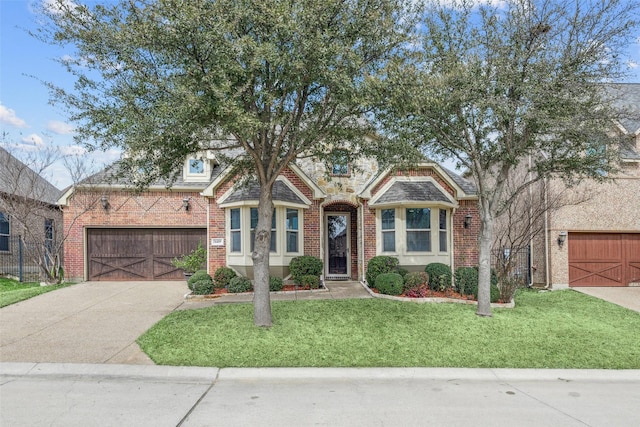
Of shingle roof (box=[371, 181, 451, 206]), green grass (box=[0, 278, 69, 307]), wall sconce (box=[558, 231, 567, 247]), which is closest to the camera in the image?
green grass (box=[0, 278, 69, 307])

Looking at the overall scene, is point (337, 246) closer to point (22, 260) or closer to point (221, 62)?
point (221, 62)

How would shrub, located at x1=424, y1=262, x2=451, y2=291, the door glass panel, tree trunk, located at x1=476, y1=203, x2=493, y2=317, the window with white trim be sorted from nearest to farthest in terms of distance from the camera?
tree trunk, located at x1=476, y1=203, x2=493, y2=317 → shrub, located at x1=424, y1=262, x2=451, y2=291 → the window with white trim → the door glass panel

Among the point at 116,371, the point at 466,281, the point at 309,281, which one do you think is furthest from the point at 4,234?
the point at 466,281

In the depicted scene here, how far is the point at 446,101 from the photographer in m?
8.95

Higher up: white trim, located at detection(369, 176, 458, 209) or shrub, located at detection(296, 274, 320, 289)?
white trim, located at detection(369, 176, 458, 209)

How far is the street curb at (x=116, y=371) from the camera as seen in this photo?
20.4 ft

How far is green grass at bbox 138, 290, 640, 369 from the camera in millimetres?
6988

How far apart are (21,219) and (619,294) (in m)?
19.9

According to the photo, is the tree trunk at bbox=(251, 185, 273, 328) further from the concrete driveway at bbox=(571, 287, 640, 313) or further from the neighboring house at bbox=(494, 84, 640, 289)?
the concrete driveway at bbox=(571, 287, 640, 313)

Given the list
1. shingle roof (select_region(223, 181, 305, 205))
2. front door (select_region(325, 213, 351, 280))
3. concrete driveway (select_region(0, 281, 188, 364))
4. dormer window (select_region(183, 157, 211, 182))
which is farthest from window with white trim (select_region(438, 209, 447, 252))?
dormer window (select_region(183, 157, 211, 182))

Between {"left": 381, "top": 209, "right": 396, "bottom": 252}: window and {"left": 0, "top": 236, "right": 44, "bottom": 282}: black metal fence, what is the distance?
1167 centimetres

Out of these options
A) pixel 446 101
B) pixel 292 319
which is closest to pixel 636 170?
pixel 446 101

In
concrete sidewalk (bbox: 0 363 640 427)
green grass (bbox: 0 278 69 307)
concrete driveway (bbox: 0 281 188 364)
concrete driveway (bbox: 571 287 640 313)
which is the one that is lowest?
concrete driveway (bbox: 571 287 640 313)

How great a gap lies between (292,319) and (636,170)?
45.3 ft
